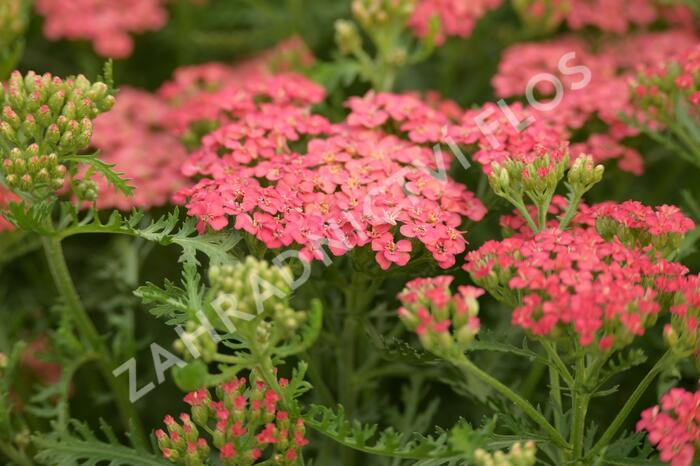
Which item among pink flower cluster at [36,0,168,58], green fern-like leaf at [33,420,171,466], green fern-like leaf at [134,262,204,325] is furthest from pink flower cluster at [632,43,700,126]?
pink flower cluster at [36,0,168,58]

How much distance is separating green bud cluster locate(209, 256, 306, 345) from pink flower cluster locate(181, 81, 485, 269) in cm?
21

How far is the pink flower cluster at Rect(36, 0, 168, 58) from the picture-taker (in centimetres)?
323

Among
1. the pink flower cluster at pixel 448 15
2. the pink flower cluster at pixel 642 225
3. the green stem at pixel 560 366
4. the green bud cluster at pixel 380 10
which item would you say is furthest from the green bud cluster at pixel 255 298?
the pink flower cluster at pixel 448 15

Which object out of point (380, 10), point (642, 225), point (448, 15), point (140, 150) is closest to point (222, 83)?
point (140, 150)

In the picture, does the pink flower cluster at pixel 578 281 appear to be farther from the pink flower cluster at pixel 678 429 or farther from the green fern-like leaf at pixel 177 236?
the green fern-like leaf at pixel 177 236

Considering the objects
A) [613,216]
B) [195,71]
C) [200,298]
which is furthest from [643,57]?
[200,298]

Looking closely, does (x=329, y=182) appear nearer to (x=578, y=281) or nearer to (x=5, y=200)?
(x=578, y=281)

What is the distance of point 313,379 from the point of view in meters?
2.30

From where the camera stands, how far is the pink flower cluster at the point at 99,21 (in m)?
3.23

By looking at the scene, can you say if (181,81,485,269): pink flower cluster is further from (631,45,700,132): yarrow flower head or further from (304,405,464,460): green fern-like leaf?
(631,45,700,132): yarrow flower head

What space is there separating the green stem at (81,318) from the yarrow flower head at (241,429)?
0.22 m

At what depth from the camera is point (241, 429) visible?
6.26 ft

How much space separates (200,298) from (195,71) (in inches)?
57.9

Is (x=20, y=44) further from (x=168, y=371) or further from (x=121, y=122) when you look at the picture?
(x=168, y=371)
